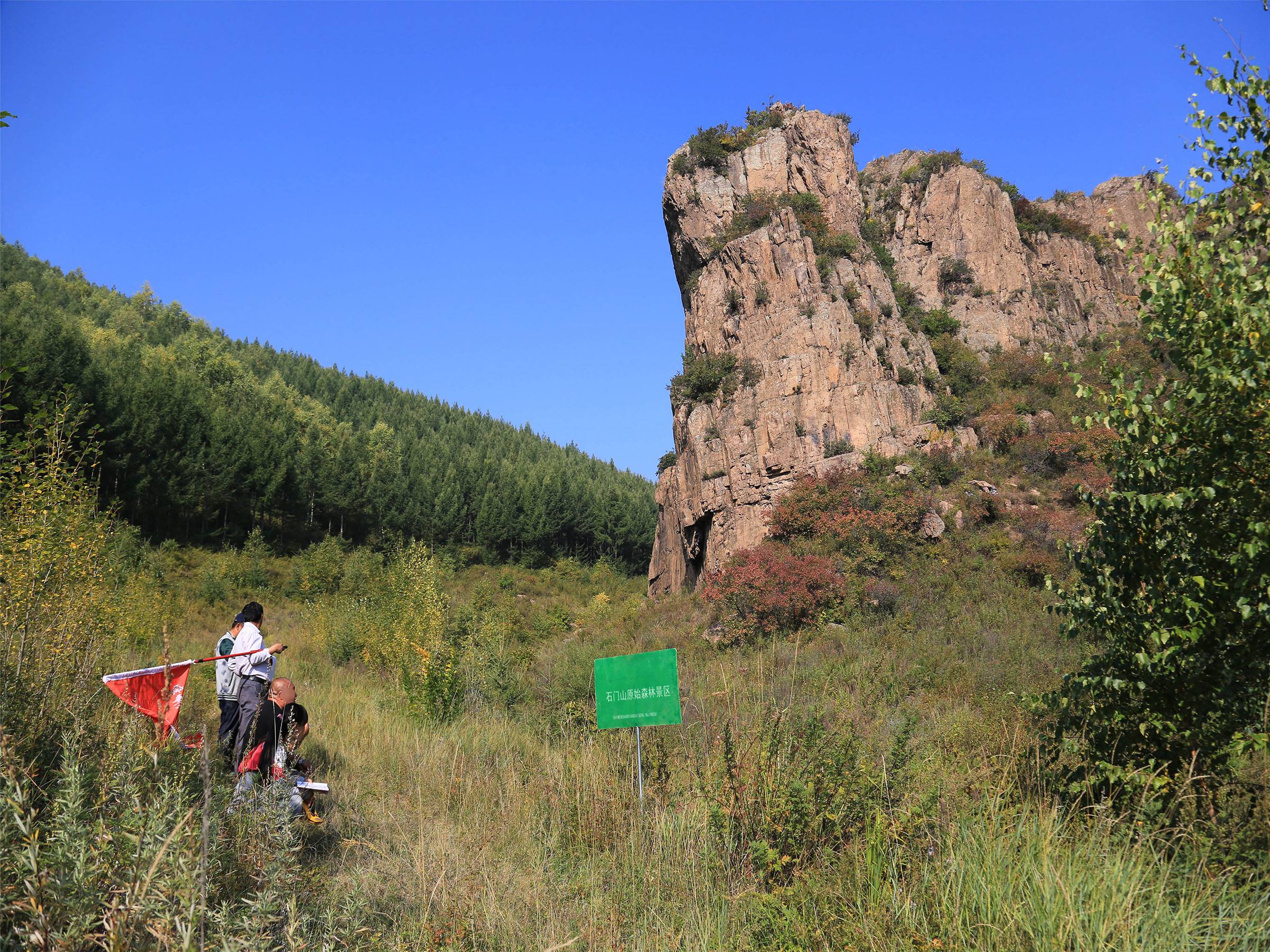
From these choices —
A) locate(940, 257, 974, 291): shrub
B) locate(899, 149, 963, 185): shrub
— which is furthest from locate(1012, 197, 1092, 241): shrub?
locate(940, 257, 974, 291): shrub

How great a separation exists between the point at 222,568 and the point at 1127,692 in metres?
42.8

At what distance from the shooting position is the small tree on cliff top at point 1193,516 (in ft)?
12.7

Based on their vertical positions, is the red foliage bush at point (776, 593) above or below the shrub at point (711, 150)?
below

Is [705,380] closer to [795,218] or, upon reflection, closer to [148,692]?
[795,218]

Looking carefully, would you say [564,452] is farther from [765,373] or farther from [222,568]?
[765,373]

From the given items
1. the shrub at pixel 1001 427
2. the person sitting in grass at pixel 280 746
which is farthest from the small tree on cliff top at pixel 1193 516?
the shrub at pixel 1001 427

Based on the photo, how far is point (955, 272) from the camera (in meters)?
32.2

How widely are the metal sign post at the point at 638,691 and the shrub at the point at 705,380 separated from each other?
789 inches

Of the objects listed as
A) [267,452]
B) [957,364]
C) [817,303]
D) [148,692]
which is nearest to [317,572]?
[267,452]

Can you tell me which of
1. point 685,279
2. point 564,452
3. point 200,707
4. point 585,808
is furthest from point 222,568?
point 564,452

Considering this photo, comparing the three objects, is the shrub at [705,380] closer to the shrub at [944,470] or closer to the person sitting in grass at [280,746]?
the shrub at [944,470]

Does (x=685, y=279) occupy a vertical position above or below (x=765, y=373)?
above

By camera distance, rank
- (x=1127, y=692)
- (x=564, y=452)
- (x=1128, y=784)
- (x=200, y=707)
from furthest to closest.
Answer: (x=564, y=452) < (x=200, y=707) < (x=1127, y=692) < (x=1128, y=784)

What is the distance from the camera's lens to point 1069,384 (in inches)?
1043
